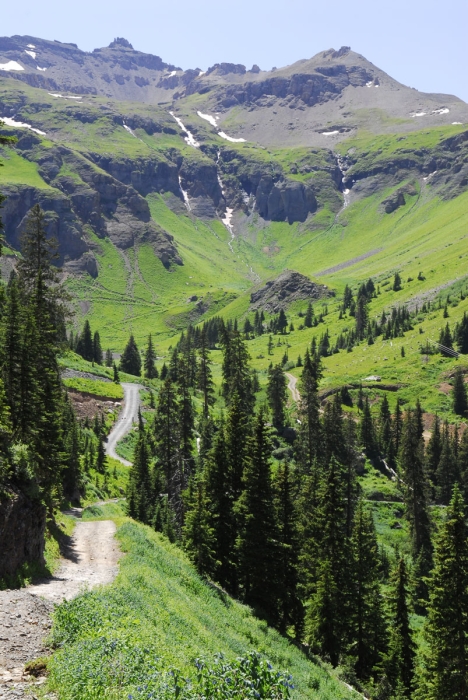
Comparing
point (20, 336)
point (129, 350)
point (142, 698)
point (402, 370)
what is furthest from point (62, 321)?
point (402, 370)

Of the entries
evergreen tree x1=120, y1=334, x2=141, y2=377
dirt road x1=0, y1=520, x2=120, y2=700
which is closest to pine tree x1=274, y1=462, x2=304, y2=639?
dirt road x1=0, y1=520, x2=120, y2=700

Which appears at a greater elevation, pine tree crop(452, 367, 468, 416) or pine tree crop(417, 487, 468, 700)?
pine tree crop(452, 367, 468, 416)

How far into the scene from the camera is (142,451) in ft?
195

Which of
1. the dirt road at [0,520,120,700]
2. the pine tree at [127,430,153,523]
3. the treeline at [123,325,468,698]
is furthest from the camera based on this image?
the pine tree at [127,430,153,523]

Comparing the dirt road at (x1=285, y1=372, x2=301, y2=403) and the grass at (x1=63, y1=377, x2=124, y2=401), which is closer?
the grass at (x1=63, y1=377, x2=124, y2=401)

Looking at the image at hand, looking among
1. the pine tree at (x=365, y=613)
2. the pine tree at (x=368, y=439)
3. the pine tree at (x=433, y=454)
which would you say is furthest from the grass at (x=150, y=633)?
the pine tree at (x=368, y=439)

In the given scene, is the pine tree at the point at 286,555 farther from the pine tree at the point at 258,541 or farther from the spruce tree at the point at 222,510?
the spruce tree at the point at 222,510

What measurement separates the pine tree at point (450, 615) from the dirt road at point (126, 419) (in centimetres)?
5476

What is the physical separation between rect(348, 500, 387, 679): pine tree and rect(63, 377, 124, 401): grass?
66803 mm

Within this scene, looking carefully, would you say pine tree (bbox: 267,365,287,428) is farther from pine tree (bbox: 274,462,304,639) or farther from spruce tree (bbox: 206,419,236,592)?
pine tree (bbox: 274,462,304,639)

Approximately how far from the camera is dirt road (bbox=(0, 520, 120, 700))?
12023 mm

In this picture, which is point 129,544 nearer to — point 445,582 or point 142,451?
point 445,582

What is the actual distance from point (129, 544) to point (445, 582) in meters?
18.5

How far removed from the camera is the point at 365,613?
4059cm
